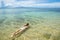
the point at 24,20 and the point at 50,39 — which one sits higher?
the point at 24,20

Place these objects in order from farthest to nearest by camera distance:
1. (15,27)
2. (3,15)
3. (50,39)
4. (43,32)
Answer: (3,15), (15,27), (43,32), (50,39)

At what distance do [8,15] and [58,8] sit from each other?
2.98ft

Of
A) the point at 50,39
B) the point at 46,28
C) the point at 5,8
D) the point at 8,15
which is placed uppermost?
the point at 5,8

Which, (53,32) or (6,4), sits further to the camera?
(6,4)

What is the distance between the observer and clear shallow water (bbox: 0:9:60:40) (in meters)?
1.69

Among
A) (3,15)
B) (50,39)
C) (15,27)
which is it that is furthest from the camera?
(3,15)

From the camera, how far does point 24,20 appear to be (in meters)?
1.89

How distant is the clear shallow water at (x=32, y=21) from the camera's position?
5.55ft

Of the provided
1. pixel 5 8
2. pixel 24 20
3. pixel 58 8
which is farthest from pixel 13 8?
pixel 58 8

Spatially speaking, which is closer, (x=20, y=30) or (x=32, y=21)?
(x=20, y=30)

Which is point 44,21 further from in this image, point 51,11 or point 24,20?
point 24,20

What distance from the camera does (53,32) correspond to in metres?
1.66

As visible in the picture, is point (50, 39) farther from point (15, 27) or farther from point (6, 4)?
point (6, 4)

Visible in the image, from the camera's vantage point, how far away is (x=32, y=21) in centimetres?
185
